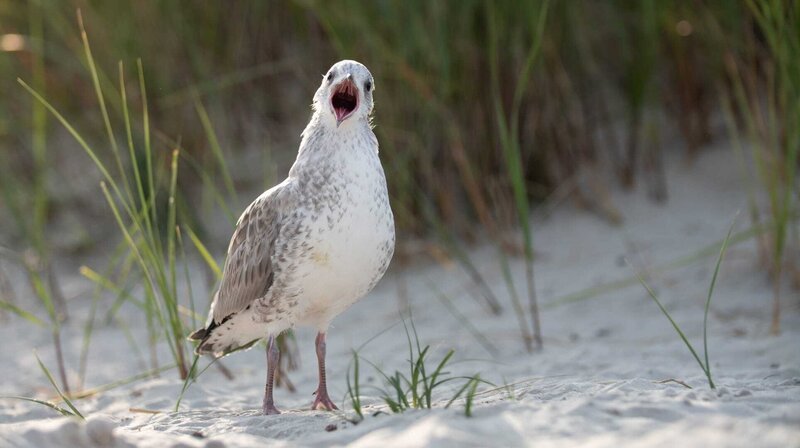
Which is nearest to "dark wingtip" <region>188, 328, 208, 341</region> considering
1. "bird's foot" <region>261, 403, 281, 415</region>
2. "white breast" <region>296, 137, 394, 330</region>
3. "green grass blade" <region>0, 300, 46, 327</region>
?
"bird's foot" <region>261, 403, 281, 415</region>

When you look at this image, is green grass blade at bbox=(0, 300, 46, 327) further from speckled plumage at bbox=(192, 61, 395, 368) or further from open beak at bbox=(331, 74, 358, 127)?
open beak at bbox=(331, 74, 358, 127)

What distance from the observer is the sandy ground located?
9.39ft

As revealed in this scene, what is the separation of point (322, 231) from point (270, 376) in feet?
2.25

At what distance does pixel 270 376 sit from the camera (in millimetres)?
3807

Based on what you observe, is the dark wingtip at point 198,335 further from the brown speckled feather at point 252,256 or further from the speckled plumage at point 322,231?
the speckled plumage at point 322,231

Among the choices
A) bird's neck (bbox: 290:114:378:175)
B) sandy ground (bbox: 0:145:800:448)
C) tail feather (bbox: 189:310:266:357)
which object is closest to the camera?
sandy ground (bbox: 0:145:800:448)

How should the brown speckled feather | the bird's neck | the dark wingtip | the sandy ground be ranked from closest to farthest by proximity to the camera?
the sandy ground
the bird's neck
the brown speckled feather
the dark wingtip

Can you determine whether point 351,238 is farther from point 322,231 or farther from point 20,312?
point 20,312

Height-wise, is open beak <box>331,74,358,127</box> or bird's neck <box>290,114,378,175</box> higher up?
open beak <box>331,74,358,127</box>

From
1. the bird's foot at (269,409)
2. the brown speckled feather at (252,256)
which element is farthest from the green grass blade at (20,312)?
the bird's foot at (269,409)

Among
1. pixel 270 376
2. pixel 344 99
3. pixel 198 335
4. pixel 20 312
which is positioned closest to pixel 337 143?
pixel 344 99

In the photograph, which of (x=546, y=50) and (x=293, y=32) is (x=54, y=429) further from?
(x=293, y=32)

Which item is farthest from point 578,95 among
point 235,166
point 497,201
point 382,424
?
point 382,424


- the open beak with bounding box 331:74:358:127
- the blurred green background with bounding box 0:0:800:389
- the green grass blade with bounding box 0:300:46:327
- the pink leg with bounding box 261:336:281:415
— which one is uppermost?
the blurred green background with bounding box 0:0:800:389
